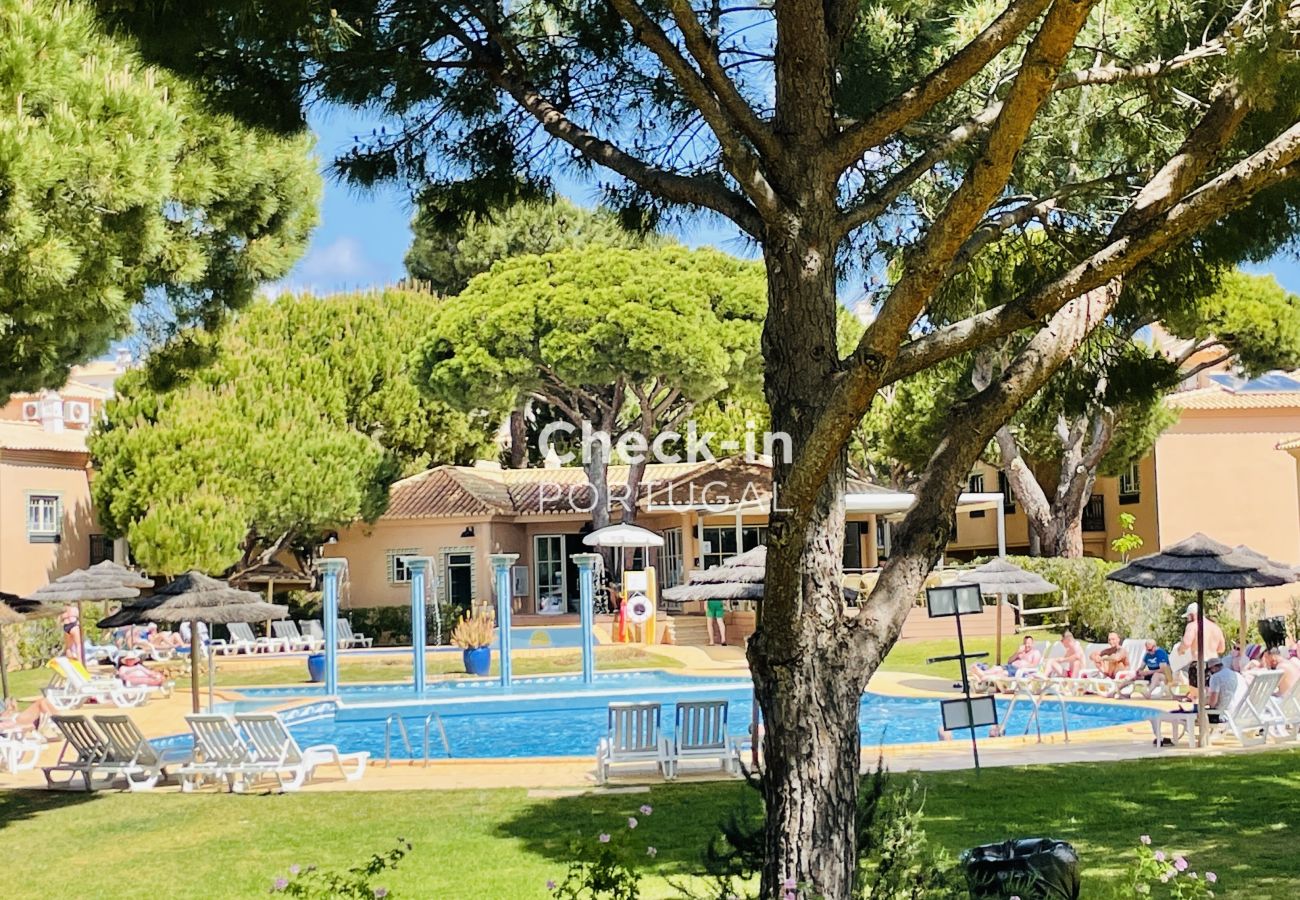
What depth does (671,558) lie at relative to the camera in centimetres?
3641

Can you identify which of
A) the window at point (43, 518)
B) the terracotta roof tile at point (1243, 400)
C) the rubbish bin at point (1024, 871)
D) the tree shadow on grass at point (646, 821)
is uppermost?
the terracotta roof tile at point (1243, 400)

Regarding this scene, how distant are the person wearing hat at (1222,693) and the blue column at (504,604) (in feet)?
35.6

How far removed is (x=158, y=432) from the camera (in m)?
30.1

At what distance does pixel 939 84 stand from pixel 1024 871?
10.5ft

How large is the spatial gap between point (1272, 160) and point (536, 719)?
54.7ft

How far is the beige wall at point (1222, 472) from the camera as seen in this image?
122 feet

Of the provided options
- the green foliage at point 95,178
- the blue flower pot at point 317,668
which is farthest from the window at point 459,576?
the green foliage at point 95,178

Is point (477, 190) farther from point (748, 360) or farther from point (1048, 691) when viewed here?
point (748, 360)

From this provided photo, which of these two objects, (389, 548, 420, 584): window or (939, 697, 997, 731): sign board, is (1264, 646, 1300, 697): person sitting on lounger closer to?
(939, 697, 997, 731): sign board

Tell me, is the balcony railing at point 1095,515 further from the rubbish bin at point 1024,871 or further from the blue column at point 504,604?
the rubbish bin at point 1024,871

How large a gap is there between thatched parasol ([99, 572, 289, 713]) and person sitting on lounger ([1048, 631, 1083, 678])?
33.1 feet

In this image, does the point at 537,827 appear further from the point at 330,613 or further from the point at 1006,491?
the point at 1006,491

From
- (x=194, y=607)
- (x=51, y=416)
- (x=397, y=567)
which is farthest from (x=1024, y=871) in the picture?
(x=51, y=416)

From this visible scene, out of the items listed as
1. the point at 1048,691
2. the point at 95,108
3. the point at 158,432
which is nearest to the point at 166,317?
the point at 95,108
